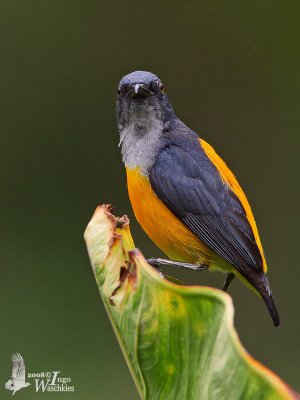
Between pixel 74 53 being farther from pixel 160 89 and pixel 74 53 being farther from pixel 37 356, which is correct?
pixel 160 89

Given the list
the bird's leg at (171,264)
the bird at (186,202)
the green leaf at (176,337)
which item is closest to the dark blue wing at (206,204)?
the bird at (186,202)

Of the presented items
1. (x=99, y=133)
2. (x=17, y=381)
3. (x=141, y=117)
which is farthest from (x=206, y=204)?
(x=99, y=133)

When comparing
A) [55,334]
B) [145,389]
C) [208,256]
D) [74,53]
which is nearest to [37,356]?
[55,334]

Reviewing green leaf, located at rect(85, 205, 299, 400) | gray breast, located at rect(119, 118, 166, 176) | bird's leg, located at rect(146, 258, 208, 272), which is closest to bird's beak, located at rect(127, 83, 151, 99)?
gray breast, located at rect(119, 118, 166, 176)

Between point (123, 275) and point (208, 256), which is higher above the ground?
point (123, 275)

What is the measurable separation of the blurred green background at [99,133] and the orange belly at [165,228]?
2.95 metres

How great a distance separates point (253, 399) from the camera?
160cm

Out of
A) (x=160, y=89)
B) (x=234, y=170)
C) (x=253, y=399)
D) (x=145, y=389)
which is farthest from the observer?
(x=234, y=170)

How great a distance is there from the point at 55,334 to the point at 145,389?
4.40m

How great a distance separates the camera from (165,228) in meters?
3.64

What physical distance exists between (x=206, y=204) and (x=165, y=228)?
222 mm

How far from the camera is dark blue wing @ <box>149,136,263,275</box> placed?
363 centimetres

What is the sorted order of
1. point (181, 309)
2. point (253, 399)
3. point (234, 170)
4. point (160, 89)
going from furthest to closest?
1. point (234, 170)
2. point (160, 89)
3. point (181, 309)
4. point (253, 399)

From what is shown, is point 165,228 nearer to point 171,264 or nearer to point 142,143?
point 171,264
